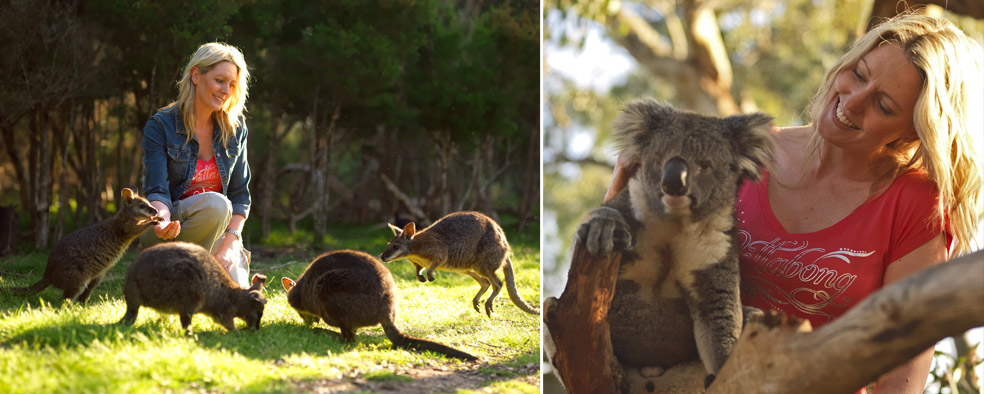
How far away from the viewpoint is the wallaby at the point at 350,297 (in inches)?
137

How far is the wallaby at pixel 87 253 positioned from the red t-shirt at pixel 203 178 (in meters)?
0.29

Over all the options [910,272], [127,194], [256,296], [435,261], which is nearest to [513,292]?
[435,261]

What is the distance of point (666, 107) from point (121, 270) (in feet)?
16.4

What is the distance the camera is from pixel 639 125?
176 centimetres

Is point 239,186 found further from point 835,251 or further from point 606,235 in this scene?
point 835,251

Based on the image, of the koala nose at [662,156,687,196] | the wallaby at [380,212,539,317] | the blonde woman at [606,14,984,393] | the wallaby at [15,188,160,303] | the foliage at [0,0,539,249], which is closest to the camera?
the koala nose at [662,156,687,196]

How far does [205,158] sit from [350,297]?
120 cm

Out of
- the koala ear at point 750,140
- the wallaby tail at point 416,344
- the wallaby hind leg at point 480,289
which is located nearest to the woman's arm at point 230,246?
the wallaby tail at point 416,344

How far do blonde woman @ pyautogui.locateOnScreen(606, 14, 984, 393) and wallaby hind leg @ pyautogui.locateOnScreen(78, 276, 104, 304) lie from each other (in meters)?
3.50

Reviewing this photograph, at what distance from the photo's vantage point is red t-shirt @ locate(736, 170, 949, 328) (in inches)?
76.6

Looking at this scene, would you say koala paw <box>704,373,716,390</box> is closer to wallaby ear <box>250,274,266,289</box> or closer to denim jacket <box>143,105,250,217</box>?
wallaby ear <box>250,274,266,289</box>

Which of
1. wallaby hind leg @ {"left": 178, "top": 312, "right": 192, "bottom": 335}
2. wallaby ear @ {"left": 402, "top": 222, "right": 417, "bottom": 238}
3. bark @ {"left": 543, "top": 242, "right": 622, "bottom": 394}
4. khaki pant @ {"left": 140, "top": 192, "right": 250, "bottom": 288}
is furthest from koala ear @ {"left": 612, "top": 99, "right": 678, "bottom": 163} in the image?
khaki pant @ {"left": 140, "top": 192, "right": 250, "bottom": 288}

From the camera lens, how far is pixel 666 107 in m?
1.77

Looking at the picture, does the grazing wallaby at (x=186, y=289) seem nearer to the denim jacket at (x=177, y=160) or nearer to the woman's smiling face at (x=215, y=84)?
the denim jacket at (x=177, y=160)
